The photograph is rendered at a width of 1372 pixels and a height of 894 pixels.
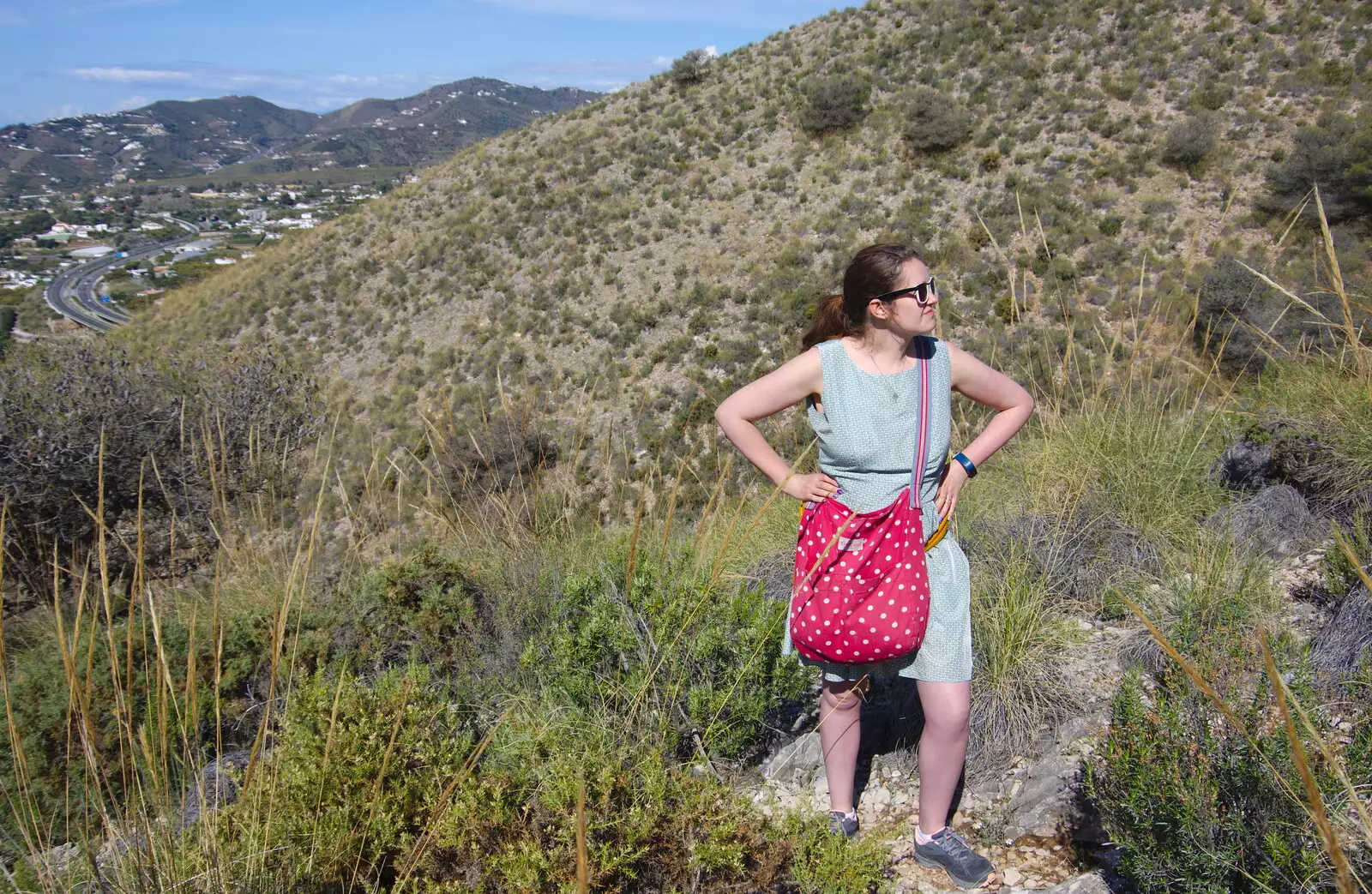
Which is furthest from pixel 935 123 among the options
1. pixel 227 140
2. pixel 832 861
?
pixel 227 140

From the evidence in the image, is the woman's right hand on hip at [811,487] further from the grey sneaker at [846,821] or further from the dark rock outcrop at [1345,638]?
the dark rock outcrop at [1345,638]

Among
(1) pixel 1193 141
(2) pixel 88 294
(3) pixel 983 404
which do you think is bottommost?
(3) pixel 983 404

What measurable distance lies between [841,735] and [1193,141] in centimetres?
1849

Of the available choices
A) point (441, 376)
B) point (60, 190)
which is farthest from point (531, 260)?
point (60, 190)

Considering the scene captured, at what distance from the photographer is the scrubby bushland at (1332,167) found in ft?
41.0

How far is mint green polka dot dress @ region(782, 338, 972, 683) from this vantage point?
5.82 feet

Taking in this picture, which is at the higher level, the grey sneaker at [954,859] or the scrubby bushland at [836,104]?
the scrubby bushland at [836,104]

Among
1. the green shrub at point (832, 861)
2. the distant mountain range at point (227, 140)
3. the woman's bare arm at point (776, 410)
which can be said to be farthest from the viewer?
the distant mountain range at point (227, 140)

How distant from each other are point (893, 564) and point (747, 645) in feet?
2.00

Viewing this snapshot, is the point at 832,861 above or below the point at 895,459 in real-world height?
below

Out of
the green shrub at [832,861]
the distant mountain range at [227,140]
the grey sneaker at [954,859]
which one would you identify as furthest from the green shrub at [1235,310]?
the distant mountain range at [227,140]

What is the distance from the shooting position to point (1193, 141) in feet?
51.3

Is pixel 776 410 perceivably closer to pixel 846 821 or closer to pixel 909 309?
pixel 909 309

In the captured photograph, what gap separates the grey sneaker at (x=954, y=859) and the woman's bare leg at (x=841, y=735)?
20 centimetres
